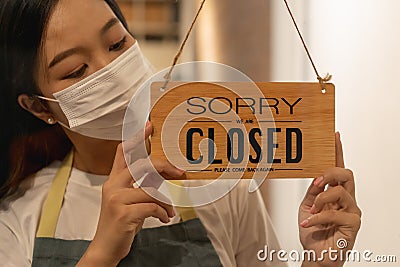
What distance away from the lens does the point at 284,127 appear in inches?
28.3

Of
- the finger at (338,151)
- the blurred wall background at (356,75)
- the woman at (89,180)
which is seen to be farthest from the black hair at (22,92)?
the finger at (338,151)

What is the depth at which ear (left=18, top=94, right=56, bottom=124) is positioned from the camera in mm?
829

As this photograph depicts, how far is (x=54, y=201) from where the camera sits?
844 mm

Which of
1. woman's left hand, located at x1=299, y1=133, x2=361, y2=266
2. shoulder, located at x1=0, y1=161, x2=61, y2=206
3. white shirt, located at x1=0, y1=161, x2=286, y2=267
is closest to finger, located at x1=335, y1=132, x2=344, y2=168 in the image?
woman's left hand, located at x1=299, y1=133, x2=361, y2=266

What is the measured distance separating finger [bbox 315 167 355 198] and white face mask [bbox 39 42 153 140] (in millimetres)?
208

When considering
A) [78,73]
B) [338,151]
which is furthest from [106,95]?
[338,151]

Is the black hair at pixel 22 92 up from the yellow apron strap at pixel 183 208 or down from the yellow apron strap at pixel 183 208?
up

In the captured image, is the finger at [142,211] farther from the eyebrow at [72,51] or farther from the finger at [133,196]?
the eyebrow at [72,51]

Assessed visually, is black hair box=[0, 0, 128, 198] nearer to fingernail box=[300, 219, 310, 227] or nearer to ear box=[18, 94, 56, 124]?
ear box=[18, 94, 56, 124]

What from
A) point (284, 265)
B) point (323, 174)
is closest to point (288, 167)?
point (323, 174)

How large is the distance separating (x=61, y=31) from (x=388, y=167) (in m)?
0.41

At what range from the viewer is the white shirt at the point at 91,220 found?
0.82m

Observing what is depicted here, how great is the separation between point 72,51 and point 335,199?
13.2 inches

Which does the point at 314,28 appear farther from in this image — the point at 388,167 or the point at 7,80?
the point at 7,80
